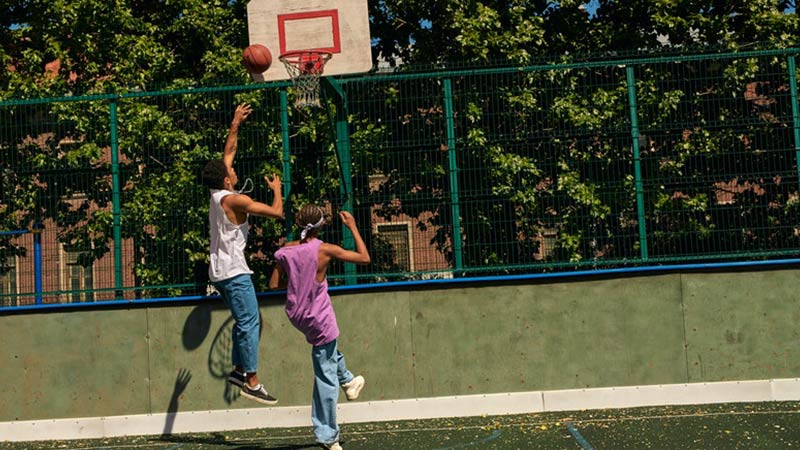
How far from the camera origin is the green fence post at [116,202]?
977cm

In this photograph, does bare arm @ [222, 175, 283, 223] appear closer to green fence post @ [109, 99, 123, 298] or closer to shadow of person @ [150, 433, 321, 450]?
green fence post @ [109, 99, 123, 298]

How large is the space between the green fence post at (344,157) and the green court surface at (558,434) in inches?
65.3

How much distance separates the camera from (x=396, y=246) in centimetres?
981

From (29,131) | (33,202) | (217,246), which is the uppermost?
(29,131)

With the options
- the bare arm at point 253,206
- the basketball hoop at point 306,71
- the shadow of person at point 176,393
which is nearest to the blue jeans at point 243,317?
→ the bare arm at point 253,206

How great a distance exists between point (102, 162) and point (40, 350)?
6.78 feet

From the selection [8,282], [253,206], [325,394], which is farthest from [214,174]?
[8,282]

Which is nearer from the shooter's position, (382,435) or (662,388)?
(382,435)

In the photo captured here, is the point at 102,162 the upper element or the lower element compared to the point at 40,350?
upper

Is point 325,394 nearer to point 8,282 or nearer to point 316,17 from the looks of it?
point 8,282

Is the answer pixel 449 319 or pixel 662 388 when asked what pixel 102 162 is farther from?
pixel 662 388

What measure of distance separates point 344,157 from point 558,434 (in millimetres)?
3613

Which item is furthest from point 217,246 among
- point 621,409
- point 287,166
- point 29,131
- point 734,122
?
point 734,122

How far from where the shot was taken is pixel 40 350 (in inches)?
380
